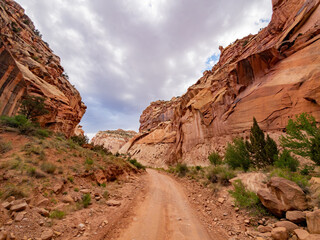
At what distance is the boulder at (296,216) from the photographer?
3743mm

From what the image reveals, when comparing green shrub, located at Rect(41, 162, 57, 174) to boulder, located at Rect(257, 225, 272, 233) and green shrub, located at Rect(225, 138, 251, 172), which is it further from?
green shrub, located at Rect(225, 138, 251, 172)

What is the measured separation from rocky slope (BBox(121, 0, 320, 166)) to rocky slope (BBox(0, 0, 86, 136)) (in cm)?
2364

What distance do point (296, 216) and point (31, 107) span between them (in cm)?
2038

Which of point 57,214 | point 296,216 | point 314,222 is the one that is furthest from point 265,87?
point 57,214

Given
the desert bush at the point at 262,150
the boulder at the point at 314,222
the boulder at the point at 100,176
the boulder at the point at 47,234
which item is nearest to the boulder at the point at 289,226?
the boulder at the point at 314,222

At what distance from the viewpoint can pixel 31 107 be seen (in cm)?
1393

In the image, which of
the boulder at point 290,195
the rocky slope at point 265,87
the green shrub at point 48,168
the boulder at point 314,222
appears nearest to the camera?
the boulder at point 314,222

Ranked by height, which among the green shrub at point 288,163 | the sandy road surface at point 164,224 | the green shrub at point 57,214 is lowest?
the sandy road surface at point 164,224

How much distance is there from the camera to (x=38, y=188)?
516 centimetres

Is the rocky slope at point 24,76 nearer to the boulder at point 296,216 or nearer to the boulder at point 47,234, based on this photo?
the boulder at point 47,234

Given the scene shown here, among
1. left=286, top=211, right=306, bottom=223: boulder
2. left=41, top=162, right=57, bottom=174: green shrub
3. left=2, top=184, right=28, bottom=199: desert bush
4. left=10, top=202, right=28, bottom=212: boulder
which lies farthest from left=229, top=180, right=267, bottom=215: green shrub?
left=41, top=162, right=57, bottom=174: green shrub

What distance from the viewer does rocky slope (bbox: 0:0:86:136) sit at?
1266 centimetres

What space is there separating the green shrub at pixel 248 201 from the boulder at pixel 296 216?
3.28 feet

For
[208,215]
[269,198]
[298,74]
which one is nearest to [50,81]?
[208,215]
